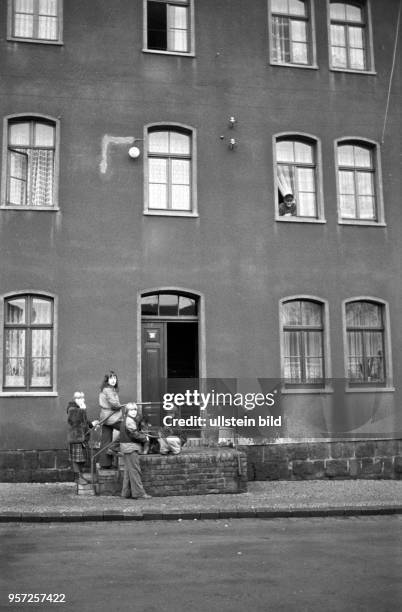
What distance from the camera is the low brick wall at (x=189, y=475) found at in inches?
517

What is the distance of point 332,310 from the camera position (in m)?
16.8

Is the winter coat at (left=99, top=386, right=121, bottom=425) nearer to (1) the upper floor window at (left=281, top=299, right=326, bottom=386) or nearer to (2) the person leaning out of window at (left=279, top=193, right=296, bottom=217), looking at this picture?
(1) the upper floor window at (left=281, top=299, right=326, bottom=386)

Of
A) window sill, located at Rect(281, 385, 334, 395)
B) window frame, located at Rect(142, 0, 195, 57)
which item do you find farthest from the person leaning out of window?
window sill, located at Rect(281, 385, 334, 395)

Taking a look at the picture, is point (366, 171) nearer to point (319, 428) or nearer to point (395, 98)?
point (395, 98)

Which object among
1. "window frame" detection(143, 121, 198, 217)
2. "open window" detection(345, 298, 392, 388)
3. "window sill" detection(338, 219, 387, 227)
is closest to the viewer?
"window frame" detection(143, 121, 198, 217)

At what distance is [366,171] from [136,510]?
33.4 ft

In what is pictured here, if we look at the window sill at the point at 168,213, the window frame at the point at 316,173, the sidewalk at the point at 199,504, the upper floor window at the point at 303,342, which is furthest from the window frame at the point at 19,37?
the sidewalk at the point at 199,504

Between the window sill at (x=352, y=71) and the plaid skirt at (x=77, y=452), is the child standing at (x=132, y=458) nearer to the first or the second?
the plaid skirt at (x=77, y=452)

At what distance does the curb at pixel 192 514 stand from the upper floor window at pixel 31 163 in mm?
7055

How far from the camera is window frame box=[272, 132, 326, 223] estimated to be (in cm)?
1686

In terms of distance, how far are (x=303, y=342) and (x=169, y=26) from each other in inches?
311

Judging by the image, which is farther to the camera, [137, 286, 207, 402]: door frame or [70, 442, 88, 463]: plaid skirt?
[137, 286, 207, 402]: door frame

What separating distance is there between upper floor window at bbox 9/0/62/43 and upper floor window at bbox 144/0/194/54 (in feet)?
6.71

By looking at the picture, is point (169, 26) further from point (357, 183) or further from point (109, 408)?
point (109, 408)
